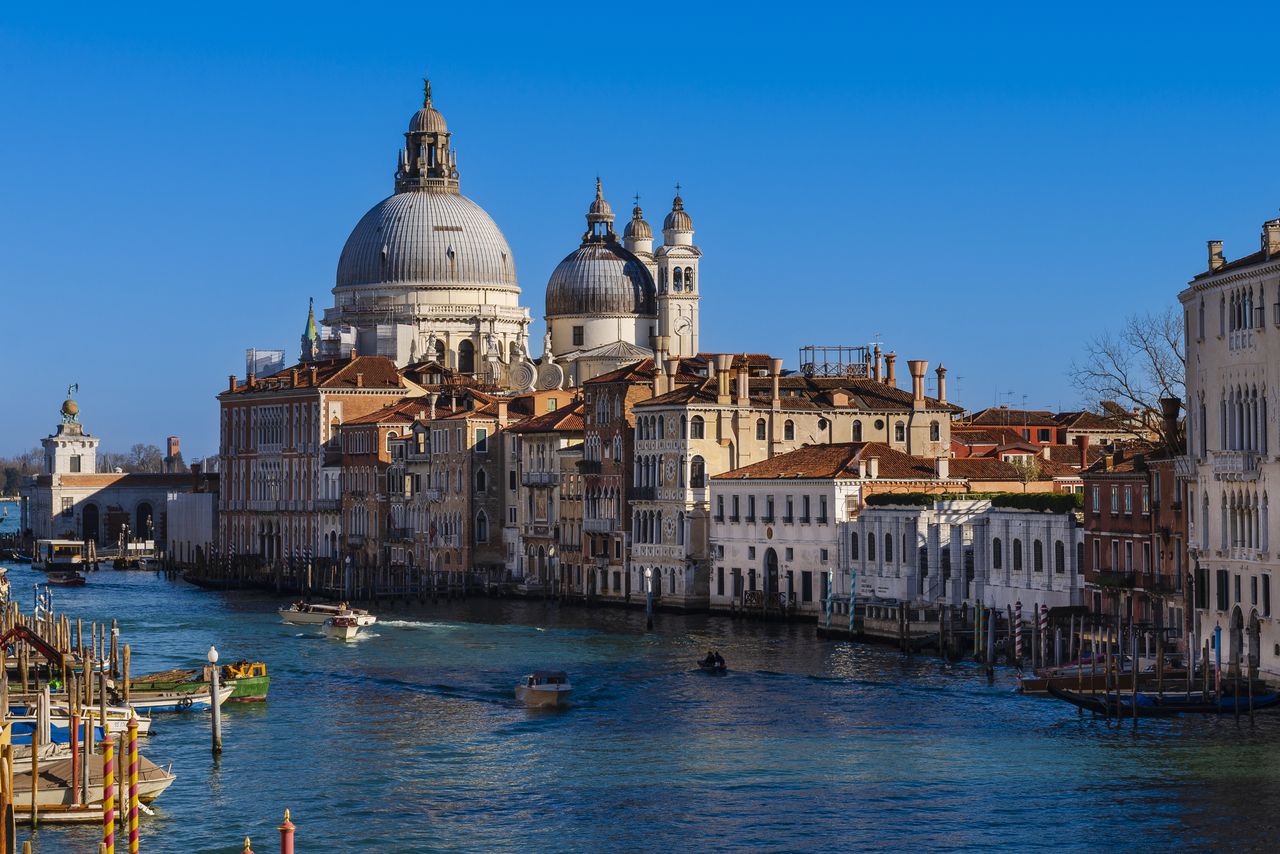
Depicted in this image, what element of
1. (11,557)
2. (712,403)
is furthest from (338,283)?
(712,403)

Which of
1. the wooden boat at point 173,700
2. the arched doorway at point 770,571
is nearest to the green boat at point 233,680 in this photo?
the wooden boat at point 173,700

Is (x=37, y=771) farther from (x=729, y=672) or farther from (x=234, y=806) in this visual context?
(x=729, y=672)

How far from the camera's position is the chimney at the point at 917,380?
6378cm

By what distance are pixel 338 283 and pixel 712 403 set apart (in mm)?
41053

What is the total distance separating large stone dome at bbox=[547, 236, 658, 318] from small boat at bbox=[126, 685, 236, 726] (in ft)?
177

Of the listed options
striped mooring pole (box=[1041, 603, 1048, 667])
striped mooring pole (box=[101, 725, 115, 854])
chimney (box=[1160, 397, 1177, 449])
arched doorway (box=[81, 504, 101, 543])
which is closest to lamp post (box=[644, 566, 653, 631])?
striped mooring pole (box=[1041, 603, 1048, 667])

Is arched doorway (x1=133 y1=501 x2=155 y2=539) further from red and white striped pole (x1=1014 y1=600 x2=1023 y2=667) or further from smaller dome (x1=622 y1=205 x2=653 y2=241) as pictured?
red and white striped pole (x1=1014 y1=600 x2=1023 y2=667)

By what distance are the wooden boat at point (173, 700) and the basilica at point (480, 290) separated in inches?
1957

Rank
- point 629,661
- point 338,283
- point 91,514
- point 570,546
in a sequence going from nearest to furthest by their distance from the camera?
point 629,661 → point 570,546 → point 338,283 → point 91,514

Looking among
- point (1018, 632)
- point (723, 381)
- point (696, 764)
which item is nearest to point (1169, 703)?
point (696, 764)

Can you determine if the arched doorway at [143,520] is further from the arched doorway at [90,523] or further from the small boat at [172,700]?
the small boat at [172,700]

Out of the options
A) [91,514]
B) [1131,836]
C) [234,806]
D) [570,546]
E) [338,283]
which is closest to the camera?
[1131,836]

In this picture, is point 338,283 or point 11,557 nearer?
point 338,283

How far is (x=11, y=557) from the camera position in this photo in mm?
108188
